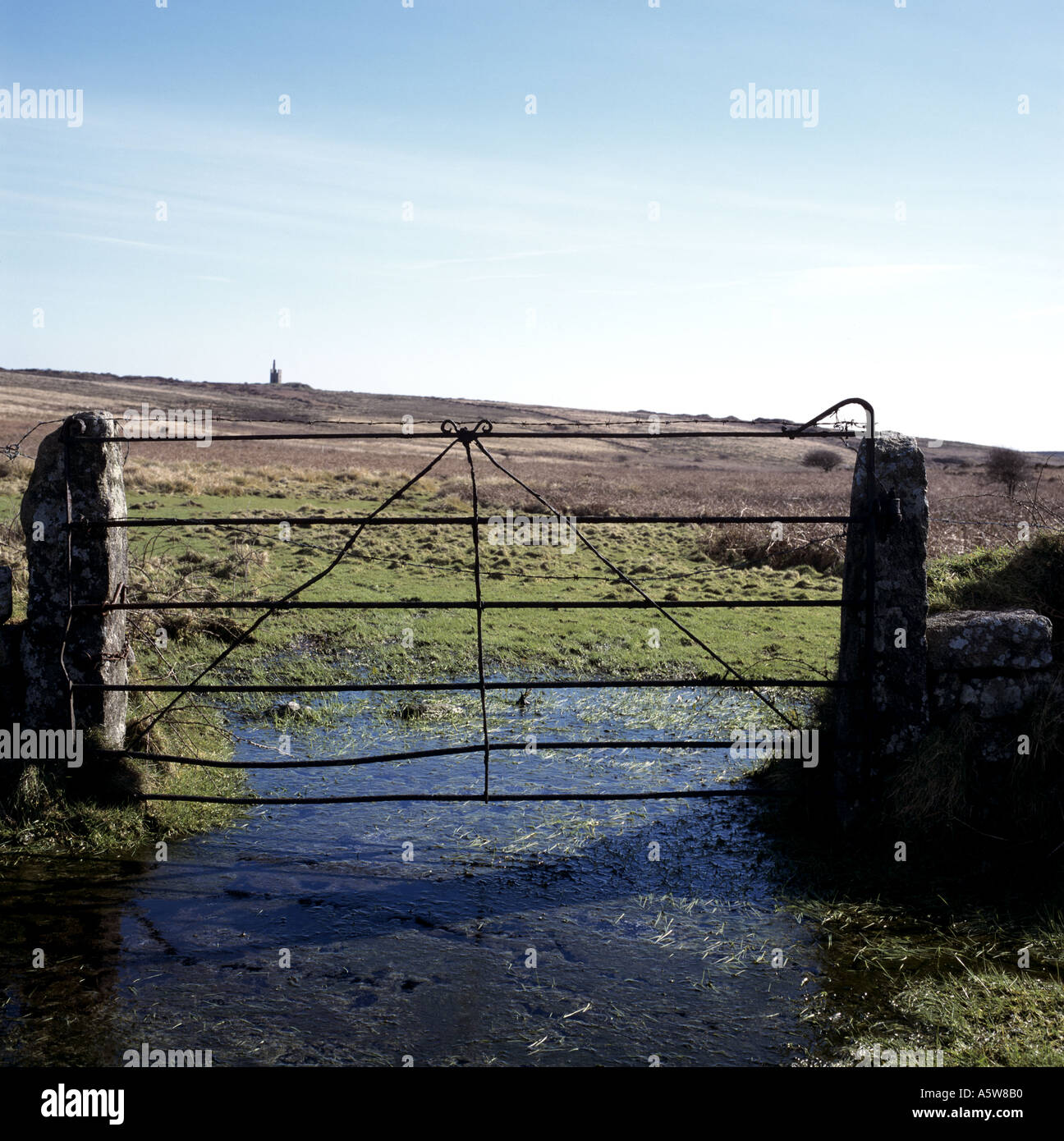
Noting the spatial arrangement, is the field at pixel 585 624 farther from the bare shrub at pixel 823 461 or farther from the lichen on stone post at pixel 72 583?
the bare shrub at pixel 823 461

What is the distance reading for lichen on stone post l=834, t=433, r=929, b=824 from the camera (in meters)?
6.04

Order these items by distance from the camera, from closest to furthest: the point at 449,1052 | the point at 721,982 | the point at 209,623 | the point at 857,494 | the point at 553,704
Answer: the point at 449,1052, the point at 721,982, the point at 857,494, the point at 553,704, the point at 209,623

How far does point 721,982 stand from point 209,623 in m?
8.79

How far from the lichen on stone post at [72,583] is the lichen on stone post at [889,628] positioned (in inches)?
192

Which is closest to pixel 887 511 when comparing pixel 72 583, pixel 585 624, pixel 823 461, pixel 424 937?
pixel 424 937

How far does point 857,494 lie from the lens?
6.21 m

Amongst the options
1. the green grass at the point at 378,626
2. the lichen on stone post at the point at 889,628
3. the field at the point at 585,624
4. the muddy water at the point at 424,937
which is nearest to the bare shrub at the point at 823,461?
the field at the point at 585,624

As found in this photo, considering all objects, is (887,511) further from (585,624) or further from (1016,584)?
(585,624)

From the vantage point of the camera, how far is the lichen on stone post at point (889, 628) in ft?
19.8

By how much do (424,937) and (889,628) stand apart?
11.2 ft

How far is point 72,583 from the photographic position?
634cm

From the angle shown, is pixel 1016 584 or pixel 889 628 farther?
pixel 1016 584
